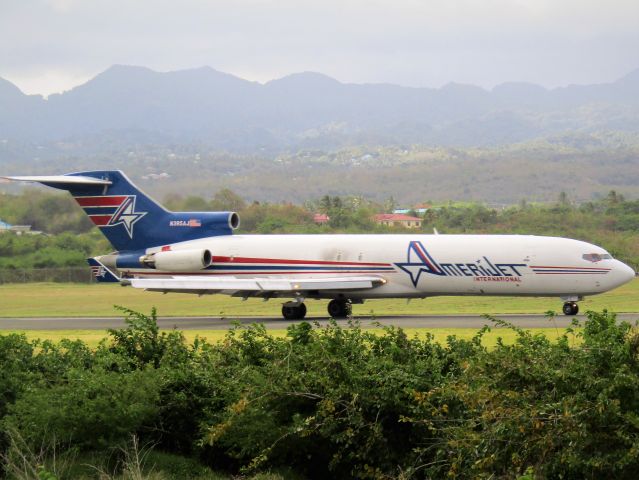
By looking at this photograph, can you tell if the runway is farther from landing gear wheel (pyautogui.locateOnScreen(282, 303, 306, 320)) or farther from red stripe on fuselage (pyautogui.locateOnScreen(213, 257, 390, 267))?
red stripe on fuselage (pyautogui.locateOnScreen(213, 257, 390, 267))

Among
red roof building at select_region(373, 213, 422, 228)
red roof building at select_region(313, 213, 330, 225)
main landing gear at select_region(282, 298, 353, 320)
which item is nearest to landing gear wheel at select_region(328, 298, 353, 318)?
main landing gear at select_region(282, 298, 353, 320)

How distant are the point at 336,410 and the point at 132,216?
72.7ft

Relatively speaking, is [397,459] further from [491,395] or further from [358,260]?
[358,260]

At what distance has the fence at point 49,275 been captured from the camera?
2131 inches

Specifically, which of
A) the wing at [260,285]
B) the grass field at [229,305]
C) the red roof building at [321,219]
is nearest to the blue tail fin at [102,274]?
the grass field at [229,305]

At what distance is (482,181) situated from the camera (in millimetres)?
153250

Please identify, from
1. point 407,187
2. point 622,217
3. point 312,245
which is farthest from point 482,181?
point 312,245

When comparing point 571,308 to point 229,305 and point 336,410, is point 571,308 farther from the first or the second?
point 336,410

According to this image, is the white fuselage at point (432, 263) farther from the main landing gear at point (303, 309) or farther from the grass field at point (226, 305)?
the grass field at point (226, 305)

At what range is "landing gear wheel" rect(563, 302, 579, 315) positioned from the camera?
98.0 feet

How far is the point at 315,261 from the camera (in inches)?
1280

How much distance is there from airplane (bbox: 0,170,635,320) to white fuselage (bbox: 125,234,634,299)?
30mm

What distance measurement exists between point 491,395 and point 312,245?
2067cm

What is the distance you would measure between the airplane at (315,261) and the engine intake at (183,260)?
0.03 metres
